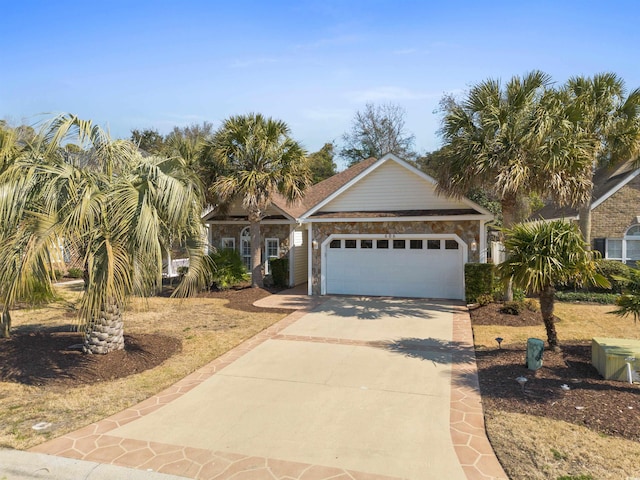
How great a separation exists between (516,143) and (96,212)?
35.5ft

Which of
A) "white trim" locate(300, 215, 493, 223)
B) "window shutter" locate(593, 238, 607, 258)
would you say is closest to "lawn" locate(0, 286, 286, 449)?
"white trim" locate(300, 215, 493, 223)

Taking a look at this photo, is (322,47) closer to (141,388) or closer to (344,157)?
(141,388)

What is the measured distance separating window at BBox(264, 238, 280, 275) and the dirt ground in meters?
9.51

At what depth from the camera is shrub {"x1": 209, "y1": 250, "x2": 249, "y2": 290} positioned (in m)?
17.7

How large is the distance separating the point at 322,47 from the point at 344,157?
107 ft

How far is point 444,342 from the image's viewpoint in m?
9.45

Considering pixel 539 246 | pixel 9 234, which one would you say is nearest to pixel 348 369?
pixel 539 246

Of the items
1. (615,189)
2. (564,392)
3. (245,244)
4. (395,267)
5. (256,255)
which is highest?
(615,189)

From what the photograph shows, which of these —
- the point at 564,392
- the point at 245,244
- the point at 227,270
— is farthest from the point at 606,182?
the point at 227,270

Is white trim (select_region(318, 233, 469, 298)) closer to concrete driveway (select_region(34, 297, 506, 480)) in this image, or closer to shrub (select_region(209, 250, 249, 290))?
shrub (select_region(209, 250, 249, 290))

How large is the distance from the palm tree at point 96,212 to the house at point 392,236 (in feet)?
28.5

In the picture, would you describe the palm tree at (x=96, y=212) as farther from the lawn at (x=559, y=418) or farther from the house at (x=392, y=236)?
the house at (x=392, y=236)

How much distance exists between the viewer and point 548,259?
7.53 metres

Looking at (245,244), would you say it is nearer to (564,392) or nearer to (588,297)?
(588,297)
